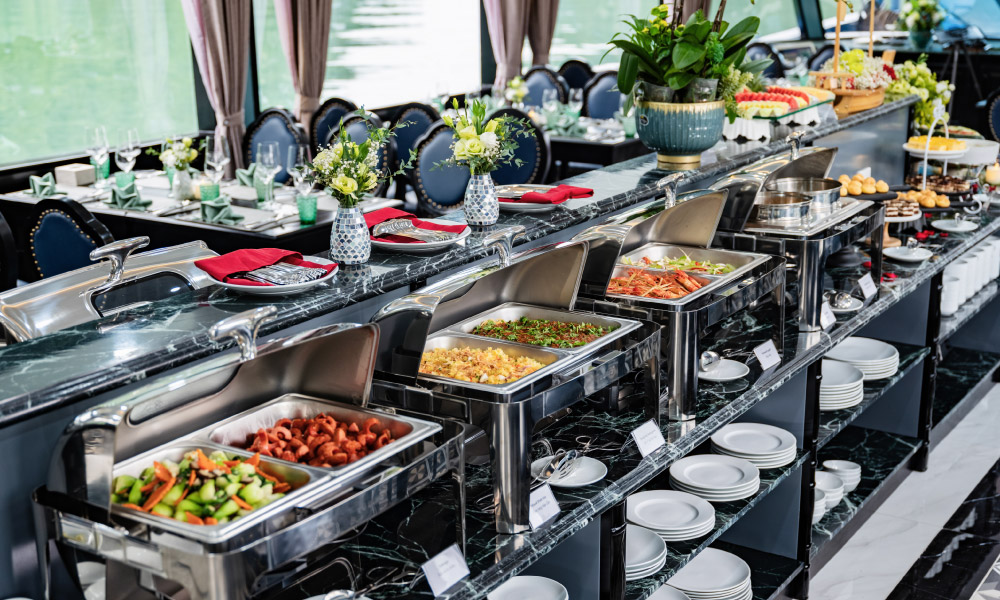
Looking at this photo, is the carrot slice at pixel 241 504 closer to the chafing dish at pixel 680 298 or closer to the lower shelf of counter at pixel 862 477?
the chafing dish at pixel 680 298

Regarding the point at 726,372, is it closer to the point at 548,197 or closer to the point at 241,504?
the point at 548,197

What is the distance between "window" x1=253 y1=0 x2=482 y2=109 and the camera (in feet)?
21.7

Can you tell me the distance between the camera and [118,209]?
4.05 metres

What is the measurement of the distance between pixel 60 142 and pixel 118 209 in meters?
1.63

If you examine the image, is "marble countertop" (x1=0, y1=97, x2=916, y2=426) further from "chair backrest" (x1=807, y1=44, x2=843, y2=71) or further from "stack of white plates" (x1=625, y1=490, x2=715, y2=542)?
"chair backrest" (x1=807, y1=44, x2=843, y2=71)

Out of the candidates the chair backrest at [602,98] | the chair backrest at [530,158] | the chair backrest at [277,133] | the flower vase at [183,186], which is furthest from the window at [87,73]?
the chair backrest at [602,98]

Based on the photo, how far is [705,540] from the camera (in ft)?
7.74

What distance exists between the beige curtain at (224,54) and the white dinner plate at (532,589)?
4.04m

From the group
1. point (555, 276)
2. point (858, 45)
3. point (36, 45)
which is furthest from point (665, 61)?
point (858, 45)

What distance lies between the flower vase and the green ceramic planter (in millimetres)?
1998

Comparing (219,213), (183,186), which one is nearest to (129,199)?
(183,186)

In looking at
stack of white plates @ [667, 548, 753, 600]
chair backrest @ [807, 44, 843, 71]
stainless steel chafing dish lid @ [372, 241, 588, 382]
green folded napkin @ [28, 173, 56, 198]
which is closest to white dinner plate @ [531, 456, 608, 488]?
stainless steel chafing dish lid @ [372, 241, 588, 382]

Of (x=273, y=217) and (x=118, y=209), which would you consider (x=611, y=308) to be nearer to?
(x=273, y=217)

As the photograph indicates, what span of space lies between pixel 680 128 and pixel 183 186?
2164mm
